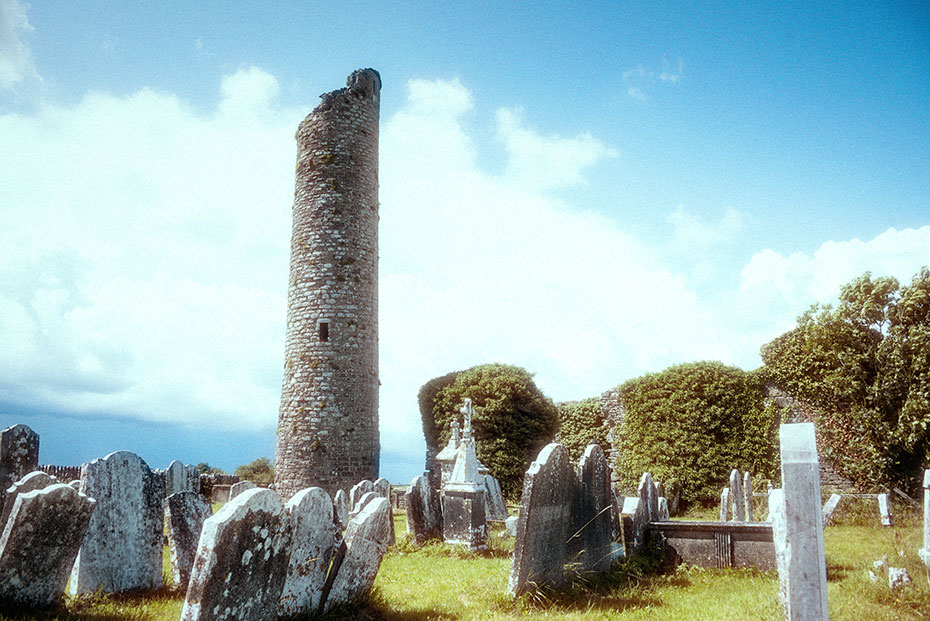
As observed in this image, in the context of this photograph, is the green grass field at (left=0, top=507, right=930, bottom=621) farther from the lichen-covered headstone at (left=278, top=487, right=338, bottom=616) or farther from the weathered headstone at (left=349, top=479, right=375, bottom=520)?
the weathered headstone at (left=349, top=479, right=375, bottom=520)

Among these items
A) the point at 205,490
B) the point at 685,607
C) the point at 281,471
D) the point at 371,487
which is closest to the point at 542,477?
the point at 685,607

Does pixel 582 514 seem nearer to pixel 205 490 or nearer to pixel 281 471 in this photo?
pixel 281 471

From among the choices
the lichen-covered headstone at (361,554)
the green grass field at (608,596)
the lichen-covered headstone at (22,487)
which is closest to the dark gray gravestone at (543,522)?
the green grass field at (608,596)

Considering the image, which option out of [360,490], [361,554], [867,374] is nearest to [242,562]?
[361,554]

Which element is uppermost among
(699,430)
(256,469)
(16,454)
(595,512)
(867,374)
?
(867,374)

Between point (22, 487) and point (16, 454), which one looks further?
point (16, 454)

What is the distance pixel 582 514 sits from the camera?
20.5 ft

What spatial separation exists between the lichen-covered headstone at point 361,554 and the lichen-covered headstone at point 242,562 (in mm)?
835

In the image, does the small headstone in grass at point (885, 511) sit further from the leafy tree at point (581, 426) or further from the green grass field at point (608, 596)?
the leafy tree at point (581, 426)

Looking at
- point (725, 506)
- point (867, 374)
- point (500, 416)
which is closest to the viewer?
point (725, 506)

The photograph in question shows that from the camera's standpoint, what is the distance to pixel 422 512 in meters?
9.16

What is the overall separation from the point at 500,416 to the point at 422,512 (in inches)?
367

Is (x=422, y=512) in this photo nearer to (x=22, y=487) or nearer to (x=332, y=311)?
(x=22, y=487)

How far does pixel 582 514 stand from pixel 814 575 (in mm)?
3194
